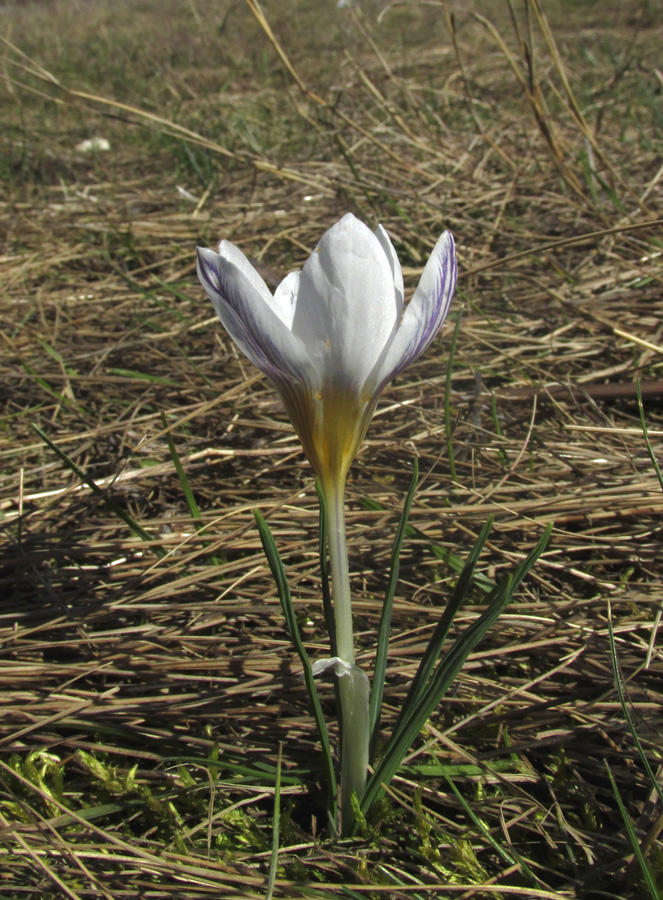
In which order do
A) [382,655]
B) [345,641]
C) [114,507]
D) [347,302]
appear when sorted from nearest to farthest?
[347,302] < [345,641] < [382,655] < [114,507]

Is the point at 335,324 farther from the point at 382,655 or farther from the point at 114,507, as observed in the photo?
the point at 114,507

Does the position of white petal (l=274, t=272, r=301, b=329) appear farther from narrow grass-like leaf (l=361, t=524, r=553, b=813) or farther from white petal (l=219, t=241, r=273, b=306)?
narrow grass-like leaf (l=361, t=524, r=553, b=813)

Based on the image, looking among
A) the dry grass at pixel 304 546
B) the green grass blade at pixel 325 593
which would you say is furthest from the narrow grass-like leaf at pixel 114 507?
the green grass blade at pixel 325 593

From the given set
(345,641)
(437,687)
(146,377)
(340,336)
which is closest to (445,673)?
(437,687)

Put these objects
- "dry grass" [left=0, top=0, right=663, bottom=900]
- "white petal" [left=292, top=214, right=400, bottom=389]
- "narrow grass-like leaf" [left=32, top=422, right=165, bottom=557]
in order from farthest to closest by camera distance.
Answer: "narrow grass-like leaf" [left=32, top=422, right=165, bottom=557] → "dry grass" [left=0, top=0, right=663, bottom=900] → "white petal" [left=292, top=214, right=400, bottom=389]

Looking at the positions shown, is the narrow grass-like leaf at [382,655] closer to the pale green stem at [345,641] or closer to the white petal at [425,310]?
the pale green stem at [345,641]

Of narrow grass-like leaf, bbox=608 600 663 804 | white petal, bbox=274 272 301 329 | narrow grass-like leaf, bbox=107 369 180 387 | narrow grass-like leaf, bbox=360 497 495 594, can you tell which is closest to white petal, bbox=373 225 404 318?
white petal, bbox=274 272 301 329

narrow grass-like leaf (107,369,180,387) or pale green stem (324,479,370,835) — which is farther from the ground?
narrow grass-like leaf (107,369,180,387)
